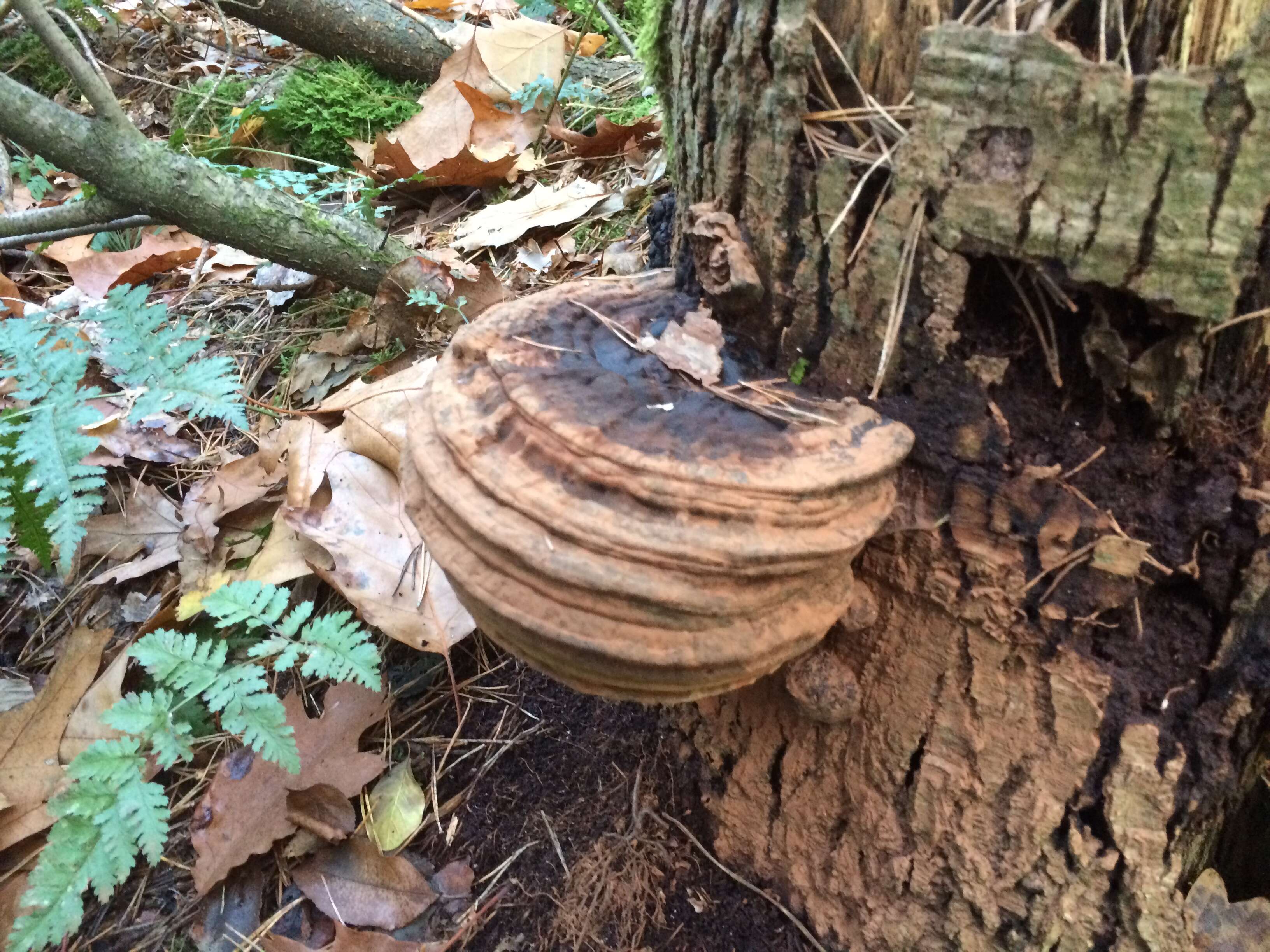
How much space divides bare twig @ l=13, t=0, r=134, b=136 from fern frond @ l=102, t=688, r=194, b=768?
2.18 meters

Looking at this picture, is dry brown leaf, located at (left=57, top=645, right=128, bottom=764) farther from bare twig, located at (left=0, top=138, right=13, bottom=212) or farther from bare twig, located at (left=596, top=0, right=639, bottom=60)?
bare twig, located at (left=596, top=0, right=639, bottom=60)

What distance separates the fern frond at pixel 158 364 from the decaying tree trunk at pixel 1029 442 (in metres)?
1.56

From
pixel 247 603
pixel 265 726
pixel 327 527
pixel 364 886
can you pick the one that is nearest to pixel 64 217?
pixel 327 527

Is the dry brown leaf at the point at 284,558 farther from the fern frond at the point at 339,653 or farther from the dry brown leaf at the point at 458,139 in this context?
the dry brown leaf at the point at 458,139

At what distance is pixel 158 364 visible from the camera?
256cm

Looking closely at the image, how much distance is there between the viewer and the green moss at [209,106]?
5.20m

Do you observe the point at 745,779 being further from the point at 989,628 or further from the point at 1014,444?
the point at 1014,444

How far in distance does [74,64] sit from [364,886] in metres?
2.84

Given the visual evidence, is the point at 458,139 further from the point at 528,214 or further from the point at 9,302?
the point at 9,302

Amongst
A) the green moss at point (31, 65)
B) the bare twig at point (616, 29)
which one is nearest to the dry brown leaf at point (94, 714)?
the bare twig at point (616, 29)

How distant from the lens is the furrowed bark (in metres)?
3.24

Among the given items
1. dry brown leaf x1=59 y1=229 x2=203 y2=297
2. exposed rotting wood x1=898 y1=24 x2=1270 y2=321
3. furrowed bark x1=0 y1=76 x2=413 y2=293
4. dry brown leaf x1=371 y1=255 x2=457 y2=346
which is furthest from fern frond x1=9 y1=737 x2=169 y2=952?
dry brown leaf x1=59 y1=229 x2=203 y2=297

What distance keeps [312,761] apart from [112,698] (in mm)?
697

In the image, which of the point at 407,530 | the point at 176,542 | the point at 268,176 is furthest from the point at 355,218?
the point at 407,530
